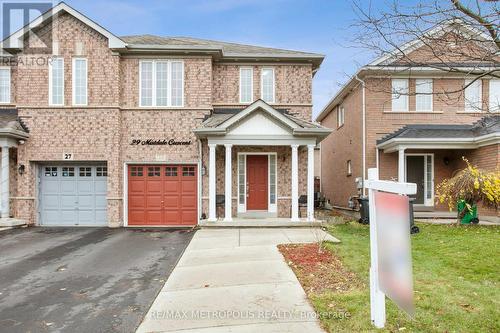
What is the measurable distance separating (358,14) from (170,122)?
35.4 ft

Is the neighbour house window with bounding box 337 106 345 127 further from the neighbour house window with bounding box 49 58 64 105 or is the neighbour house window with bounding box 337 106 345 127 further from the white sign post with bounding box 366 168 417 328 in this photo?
the white sign post with bounding box 366 168 417 328

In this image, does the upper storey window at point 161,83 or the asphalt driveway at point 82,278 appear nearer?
the asphalt driveway at point 82,278

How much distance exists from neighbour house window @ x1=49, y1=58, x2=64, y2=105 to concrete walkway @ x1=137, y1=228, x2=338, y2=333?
935cm

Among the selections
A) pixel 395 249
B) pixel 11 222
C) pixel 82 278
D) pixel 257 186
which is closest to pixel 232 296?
pixel 395 249

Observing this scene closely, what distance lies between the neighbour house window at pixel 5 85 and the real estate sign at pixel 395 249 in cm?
1638

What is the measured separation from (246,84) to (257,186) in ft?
14.2

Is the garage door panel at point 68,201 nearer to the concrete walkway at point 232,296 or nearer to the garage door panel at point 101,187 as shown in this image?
the garage door panel at point 101,187

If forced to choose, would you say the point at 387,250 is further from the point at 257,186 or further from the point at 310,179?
the point at 257,186

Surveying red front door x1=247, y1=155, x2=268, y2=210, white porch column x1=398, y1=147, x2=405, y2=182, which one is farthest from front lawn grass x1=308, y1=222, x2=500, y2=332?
red front door x1=247, y1=155, x2=268, y2=210

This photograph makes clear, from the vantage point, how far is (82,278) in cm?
743

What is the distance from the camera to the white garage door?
1541cm

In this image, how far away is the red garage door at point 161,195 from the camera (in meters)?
15.3

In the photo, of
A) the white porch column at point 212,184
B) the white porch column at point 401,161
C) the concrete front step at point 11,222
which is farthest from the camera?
the white porch column at point 401,161

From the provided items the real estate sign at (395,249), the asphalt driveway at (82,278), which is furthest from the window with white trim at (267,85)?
the real estate sign at (395,249)
